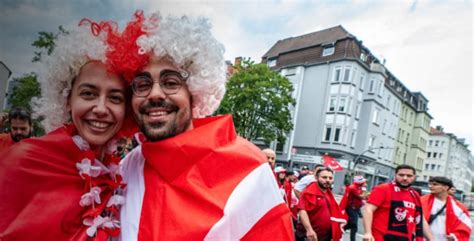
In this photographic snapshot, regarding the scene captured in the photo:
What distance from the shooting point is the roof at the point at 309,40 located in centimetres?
3130

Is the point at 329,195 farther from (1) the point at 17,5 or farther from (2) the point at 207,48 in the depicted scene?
(1) the point at 17,5

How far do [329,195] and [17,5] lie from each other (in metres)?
5.07

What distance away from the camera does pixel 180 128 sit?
1.76 metres

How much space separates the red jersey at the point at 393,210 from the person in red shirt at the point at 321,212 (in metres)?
0.86

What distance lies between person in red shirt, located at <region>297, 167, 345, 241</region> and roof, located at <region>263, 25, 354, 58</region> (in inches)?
1035

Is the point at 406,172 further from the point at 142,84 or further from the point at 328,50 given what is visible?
the point at 328,50

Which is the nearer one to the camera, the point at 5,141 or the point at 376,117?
the point at 5,141

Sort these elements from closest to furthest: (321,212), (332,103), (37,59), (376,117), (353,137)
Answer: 1. (37,59)
2. (321,212)
3. (332,103)
4. (353,137)
5. (376,117)

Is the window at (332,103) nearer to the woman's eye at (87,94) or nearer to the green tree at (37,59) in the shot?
the green tree at (37,59)

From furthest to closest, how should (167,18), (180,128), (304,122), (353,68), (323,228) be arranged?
(304,122) → (353,68) → (323,228) → (167,18) → (180,128)

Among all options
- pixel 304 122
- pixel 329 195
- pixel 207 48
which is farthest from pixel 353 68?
pixel 207 48

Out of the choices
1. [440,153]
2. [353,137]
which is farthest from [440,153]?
[353,137]

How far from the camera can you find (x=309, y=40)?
33.9 metres

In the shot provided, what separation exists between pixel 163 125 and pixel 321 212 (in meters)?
4.47
